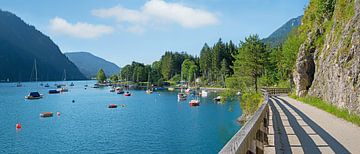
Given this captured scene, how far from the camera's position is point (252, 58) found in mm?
47312

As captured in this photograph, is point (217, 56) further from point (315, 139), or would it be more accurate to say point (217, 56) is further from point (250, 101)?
point (315, 139)

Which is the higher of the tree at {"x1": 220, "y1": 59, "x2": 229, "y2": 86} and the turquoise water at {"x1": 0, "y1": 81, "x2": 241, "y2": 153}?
the tree at {"x1": 220, "y1": 59, "x2": 229, "y2": 86}

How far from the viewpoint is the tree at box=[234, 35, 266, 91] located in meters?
47.1

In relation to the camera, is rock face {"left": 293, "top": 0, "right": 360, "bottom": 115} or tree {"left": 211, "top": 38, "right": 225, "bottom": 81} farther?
tree {"left": 211, "top": 38, "right": 225, "bottom": 81}

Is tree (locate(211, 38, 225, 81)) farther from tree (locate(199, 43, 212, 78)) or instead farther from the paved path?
the paved path

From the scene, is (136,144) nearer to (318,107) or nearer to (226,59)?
(318,107)

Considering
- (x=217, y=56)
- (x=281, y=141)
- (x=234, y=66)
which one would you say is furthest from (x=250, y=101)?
(x=217, y=56)

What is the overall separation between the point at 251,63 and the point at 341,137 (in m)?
35.4

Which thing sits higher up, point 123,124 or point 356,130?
point 356,130

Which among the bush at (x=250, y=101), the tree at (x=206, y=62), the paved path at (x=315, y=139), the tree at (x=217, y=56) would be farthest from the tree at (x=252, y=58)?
the tree at (x=206, y=62)

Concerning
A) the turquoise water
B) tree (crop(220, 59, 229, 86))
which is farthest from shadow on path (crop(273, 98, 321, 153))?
tree (crop(220, 59, 229, 86))

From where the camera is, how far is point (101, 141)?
35.4 m

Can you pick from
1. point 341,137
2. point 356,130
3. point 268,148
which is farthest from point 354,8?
point 268,148

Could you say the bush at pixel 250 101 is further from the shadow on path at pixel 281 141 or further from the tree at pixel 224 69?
the tree at pixel 224 69
